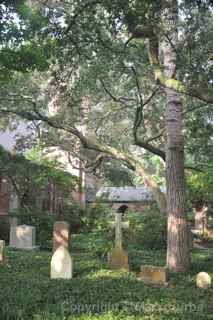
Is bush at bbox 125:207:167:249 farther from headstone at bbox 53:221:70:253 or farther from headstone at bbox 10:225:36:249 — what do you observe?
headstone at bbox 53:221:70:253

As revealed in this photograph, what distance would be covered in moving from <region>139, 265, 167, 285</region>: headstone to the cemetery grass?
201 mm

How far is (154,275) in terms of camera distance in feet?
27.5

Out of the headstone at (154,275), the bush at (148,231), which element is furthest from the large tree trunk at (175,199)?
the bush at (148,231)

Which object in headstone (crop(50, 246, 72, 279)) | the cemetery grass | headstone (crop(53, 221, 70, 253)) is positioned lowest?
the cemetery grass

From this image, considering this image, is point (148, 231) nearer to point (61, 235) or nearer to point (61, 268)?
point (61, 235)

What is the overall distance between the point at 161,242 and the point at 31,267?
7783 mm

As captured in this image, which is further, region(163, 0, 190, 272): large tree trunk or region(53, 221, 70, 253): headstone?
region(163, 0, 190, 272): large tree trunk

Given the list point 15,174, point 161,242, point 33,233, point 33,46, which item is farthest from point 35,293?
point 15,174

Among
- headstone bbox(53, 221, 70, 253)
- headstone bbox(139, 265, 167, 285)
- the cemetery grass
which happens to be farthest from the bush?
headstone bbox(139, 265, 167, 285)

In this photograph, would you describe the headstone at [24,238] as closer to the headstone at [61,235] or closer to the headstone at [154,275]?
the headstone at [61,235]

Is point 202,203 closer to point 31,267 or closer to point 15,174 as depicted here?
point 15,174

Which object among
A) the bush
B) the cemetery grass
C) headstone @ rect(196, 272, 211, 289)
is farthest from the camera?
the bush

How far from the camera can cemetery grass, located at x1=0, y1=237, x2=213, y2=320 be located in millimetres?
5871

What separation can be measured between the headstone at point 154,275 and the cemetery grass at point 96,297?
201mm
